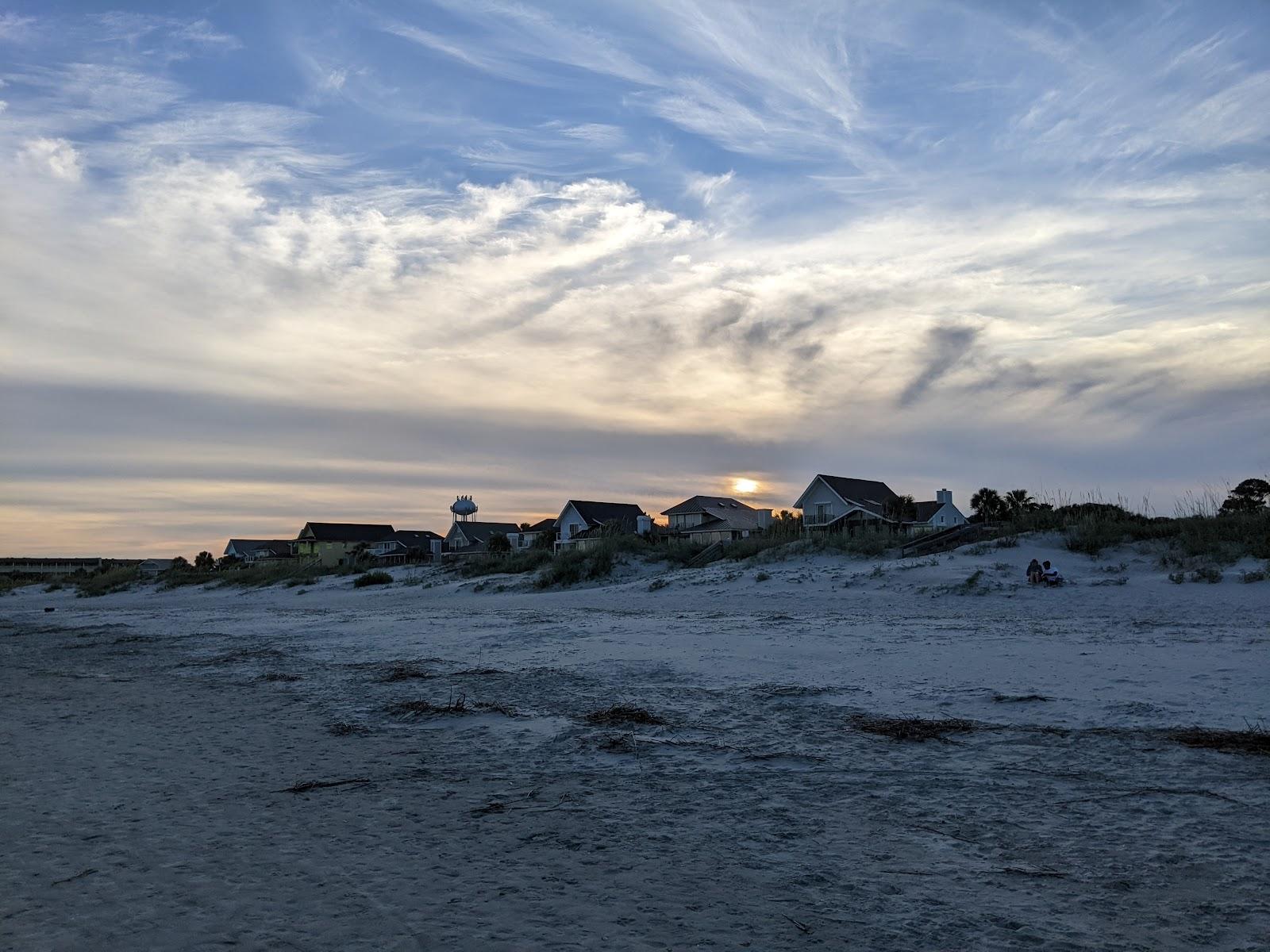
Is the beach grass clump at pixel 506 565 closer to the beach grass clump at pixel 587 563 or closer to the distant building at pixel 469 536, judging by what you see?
the beach grass clump at pixel 587 563

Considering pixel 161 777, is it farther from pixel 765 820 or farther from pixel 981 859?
pixel 981 859

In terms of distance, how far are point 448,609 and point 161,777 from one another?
49.8ft

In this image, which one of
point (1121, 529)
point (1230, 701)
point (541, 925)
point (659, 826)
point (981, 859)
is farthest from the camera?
point (1121, 529)

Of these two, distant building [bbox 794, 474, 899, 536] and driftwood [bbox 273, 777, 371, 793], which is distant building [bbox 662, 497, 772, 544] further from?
driftwood [bbox 273, 777, 371, 793]

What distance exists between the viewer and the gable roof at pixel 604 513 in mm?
63875

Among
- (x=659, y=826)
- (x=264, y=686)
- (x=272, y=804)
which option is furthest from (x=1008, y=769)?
(x=264, y=686)

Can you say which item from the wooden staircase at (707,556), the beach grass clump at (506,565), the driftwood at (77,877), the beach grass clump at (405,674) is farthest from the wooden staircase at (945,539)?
the driftwood at (77,877)

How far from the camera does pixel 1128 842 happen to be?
13.0 ft

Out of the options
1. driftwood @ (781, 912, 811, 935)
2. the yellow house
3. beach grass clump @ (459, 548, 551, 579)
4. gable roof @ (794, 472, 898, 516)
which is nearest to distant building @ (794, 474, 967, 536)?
gable roof @ (794, 472, 898, 516)

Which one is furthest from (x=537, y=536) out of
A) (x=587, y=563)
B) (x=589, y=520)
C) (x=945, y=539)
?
(x=945, y=539)

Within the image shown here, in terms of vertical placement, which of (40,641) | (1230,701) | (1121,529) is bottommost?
(40,641)

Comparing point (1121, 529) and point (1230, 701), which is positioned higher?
point (1121, 529)

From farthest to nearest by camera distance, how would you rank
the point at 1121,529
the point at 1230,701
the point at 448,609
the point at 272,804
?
the point at 448,609 → the point at 1121,529 → the point at 1230,701 → the point at 272,804

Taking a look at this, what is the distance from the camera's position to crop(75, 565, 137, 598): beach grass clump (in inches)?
1900
